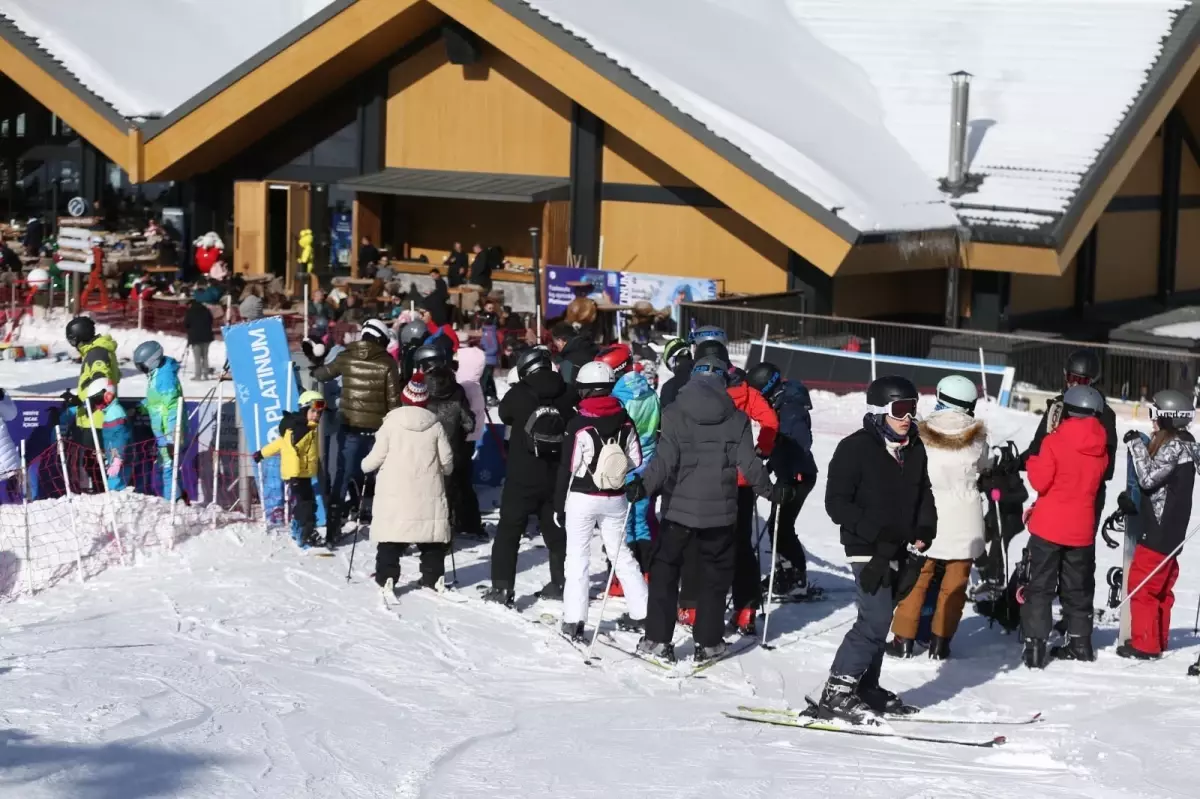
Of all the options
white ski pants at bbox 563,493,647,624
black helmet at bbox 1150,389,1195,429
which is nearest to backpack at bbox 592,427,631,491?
white ski pants at bbox 563,493,647,624

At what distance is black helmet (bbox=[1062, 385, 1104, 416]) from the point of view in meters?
8.94

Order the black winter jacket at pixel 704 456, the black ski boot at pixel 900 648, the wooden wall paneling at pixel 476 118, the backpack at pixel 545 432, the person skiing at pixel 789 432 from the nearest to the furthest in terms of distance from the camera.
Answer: the black winter jacket at pixel 704 456
the black ski boot at pixel 900 648
the person skiing at pixel 789 432
the backpack at pixel 545 432
the wooden wall paneling at pixel 476 118

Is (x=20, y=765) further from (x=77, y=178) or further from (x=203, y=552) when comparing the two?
(x=77, y=178)

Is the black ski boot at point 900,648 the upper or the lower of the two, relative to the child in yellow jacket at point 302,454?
lower

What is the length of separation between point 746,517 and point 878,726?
6.18 ft

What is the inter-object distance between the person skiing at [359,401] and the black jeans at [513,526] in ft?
6.05

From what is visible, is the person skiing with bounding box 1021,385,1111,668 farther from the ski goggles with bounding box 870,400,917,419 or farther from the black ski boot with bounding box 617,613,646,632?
the black ski boot with bounding box 617,613,646,632

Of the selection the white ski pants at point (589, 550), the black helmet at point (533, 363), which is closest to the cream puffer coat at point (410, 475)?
the black helmet at point (533, 363)

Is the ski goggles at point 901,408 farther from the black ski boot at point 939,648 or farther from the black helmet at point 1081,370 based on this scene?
the black helmet at point 1081,370

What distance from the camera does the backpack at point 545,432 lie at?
32.9 feet

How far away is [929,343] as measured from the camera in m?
20.0

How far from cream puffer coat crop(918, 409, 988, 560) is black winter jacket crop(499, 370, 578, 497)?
234 cm

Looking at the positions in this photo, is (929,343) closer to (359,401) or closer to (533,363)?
(359,401)

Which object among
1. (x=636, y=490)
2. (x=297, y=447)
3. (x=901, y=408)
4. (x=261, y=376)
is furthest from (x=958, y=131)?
(x=901, y=408)
